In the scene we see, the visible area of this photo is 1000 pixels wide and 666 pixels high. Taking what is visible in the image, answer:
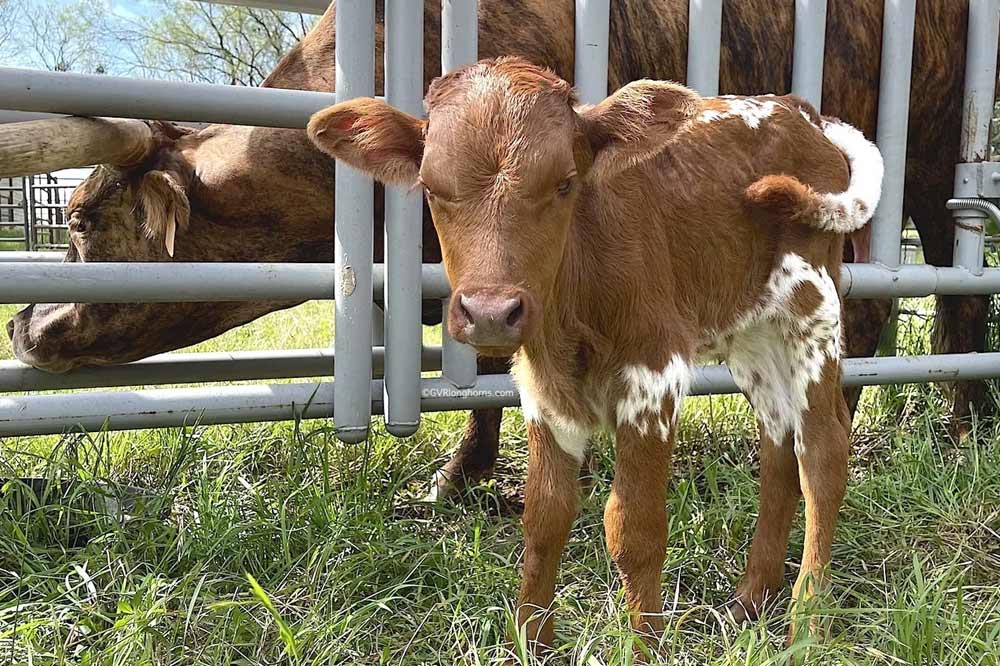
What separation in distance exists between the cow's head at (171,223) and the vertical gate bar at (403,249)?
0.77 meters

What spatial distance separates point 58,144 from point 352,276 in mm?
844

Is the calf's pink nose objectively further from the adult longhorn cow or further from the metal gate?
the adult longhorn cow

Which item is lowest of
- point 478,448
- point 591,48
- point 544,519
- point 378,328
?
point 478,448

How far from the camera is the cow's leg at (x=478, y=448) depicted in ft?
12.0

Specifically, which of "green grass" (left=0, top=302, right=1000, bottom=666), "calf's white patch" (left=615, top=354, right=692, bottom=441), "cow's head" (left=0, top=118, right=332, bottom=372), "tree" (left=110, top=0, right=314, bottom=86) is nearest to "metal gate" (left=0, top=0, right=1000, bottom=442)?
"cow's head" (left=0, top=118, right=332, bottom=372)

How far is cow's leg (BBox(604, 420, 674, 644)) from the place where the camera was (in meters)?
2.07

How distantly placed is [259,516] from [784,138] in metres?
1.85

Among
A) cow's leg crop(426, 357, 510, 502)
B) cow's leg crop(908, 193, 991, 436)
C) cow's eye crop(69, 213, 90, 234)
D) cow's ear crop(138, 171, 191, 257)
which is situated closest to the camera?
cow's ear crop(138, 171, 191, 257)

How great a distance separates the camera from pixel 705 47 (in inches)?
120

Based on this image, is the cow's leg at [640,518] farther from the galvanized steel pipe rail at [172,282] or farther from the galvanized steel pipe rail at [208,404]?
the galvanized steel pipe rail at [172,282]

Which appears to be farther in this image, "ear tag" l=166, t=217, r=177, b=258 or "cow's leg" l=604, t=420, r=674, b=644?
"ear tag" l=166, t=217, r=177, b=258

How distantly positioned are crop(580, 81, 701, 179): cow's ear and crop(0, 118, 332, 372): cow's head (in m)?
1.52

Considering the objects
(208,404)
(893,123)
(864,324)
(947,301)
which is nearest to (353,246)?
(208,404)

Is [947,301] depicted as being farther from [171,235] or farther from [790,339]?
[171,235]
